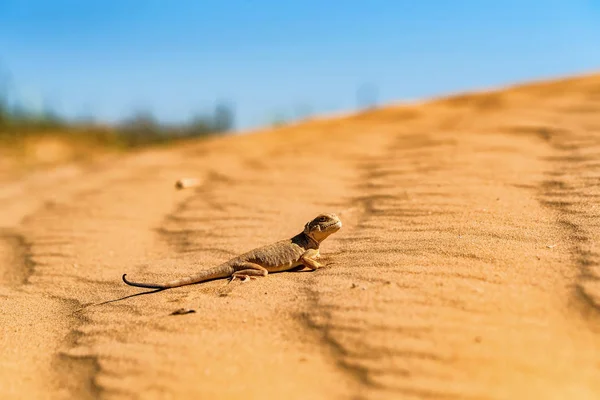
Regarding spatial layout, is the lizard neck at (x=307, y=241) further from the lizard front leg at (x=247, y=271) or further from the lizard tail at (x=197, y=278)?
the lizard tail at (x=197, y=278)

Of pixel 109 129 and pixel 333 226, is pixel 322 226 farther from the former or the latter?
pixel 109 129

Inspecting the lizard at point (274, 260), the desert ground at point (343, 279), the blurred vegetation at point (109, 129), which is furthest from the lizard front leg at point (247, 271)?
the blurred vegetation at point (109, 129)

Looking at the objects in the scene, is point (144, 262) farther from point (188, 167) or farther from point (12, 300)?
point (188, 167)

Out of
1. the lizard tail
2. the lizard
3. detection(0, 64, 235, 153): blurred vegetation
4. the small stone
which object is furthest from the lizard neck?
detection(0, 64, 235, 153): blurred vegetation

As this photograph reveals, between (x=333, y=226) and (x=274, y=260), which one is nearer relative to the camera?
(x=274, y=260)

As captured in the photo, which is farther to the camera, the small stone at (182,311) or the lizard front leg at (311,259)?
the lizard front leg at (311,259)

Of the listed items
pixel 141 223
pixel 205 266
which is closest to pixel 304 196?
pixel 141 223

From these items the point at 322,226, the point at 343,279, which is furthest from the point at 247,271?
the point at 343,279

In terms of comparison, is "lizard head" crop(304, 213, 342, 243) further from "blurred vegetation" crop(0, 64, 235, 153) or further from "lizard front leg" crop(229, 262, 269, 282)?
"blurred vegetation" crop(0, 64, 235, 153)
